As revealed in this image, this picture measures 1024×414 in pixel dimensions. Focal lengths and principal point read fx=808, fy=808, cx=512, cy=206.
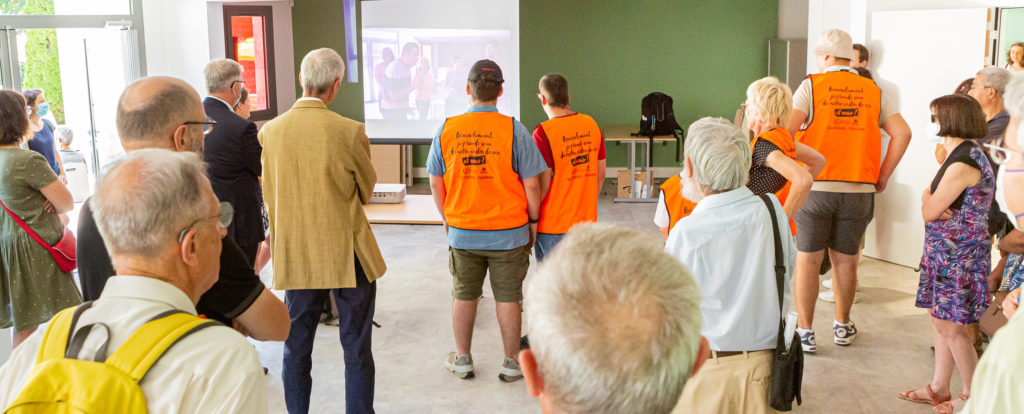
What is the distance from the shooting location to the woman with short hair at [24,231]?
3.27m

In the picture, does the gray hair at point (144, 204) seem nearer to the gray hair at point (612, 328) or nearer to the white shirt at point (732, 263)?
the gray hair at point (612, 328)

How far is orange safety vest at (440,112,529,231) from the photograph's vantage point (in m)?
3.73

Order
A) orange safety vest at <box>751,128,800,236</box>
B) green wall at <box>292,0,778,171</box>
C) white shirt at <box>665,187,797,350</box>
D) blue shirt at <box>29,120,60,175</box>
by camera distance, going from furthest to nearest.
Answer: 1. green wall at <box>292,0,778,171</box>
2. blue shirt at <box>29,120,60,175</box>
3. orange safety vest at <box>751,128,800,236</box>
4. white shirt at <box>665,187,797,350</box>

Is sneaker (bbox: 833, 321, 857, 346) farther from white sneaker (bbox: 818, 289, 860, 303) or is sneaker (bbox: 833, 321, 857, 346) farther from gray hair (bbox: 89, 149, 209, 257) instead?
gray hair (bbox: 89, 149, 209, 257)

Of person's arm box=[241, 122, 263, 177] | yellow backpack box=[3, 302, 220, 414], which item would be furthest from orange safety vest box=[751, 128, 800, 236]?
yellow backpack box=[3, 302, 220, 414]

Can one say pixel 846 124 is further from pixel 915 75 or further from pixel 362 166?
pixel 362 166

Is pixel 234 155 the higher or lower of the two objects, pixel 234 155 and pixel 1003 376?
the higher

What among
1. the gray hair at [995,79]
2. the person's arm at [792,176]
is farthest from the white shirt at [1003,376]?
the gray hair at [995,79]

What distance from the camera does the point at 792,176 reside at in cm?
327

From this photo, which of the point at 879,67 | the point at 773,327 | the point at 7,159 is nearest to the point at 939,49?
the point at 879,67

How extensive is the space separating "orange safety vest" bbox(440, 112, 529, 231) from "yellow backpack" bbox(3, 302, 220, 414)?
8.07ft

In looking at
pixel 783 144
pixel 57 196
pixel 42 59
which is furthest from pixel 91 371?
pixel 42 59

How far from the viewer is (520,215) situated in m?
3.90

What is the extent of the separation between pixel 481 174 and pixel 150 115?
190 cm
